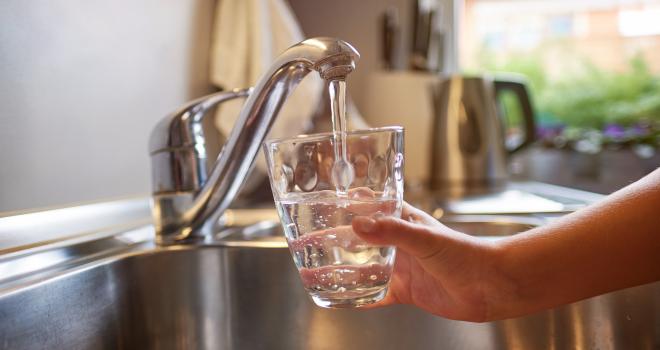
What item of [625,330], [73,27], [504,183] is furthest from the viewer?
[504,183]

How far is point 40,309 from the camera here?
43cm

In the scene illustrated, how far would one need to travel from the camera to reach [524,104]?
1.42 metres

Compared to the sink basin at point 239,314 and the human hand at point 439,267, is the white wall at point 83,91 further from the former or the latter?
the human hand at point 439,267

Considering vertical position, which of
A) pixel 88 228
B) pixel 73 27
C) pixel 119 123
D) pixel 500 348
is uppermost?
pixel 73 27

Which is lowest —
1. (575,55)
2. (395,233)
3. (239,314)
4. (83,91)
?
(239,314)

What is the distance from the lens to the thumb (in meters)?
0.35

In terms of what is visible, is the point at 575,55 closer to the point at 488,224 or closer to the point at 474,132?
the point at 474,132

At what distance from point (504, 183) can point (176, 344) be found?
1027 millimetres

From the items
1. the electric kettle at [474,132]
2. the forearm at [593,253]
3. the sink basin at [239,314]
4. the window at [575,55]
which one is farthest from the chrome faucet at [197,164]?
the window at [575,55]

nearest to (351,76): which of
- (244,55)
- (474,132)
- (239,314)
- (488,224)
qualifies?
(474,132)

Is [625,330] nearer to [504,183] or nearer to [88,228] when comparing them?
[88,228]

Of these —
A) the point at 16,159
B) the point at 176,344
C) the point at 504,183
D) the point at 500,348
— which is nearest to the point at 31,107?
the point at 16,159

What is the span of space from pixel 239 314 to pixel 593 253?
326mm

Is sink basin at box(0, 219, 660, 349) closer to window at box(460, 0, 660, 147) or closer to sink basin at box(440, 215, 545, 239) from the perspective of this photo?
sink basin at box(440, 215, 545, 239)
